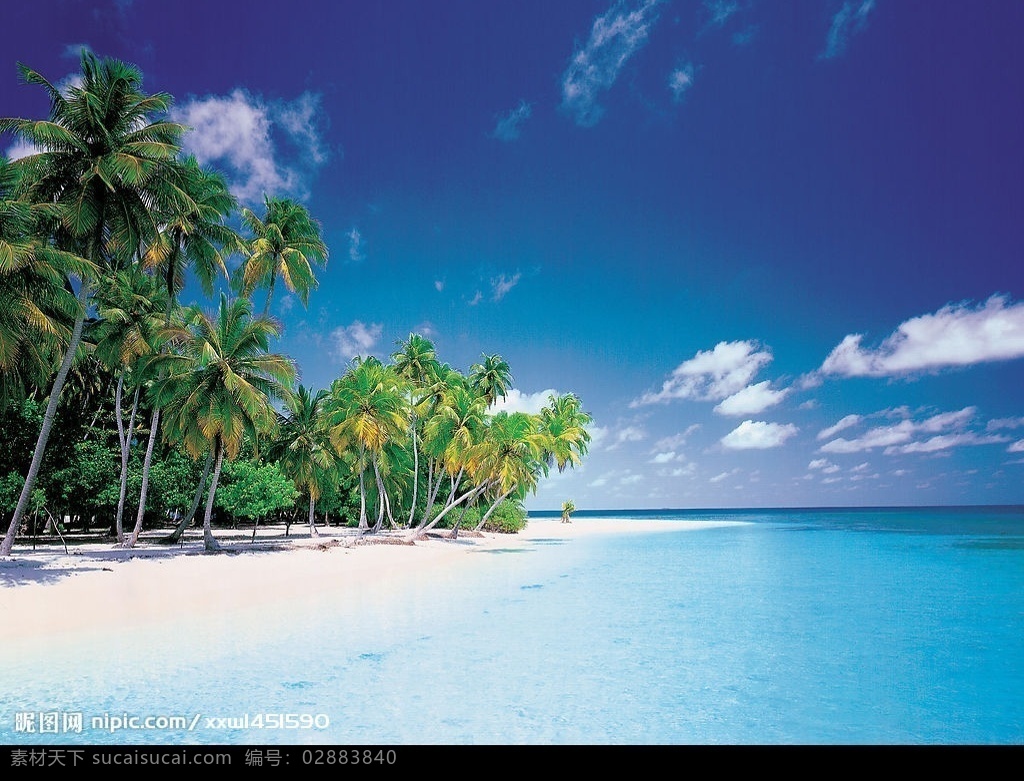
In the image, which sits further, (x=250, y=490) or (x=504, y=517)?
(x=504, y=517)

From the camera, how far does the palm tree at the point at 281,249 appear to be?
24.1 meters

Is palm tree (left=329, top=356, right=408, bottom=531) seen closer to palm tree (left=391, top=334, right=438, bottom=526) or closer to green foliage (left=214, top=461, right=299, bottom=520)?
green foliage (left=214, top=461, right=299, bottom=520)

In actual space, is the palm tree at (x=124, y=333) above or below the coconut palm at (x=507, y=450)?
above

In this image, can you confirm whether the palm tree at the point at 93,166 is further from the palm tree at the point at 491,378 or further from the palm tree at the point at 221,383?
the palm tree at the point at 491,378

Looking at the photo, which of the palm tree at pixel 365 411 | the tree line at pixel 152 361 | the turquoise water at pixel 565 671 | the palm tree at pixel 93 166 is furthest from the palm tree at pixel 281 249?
the turquoise water at pixel 565 671

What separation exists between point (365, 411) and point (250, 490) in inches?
218

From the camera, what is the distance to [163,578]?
13656 millimetres

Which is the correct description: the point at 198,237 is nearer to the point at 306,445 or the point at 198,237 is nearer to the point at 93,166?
the point at 93,166

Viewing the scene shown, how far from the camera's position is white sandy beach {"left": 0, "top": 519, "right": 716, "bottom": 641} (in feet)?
32.3

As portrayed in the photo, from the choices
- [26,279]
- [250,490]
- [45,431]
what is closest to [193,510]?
[250,490]

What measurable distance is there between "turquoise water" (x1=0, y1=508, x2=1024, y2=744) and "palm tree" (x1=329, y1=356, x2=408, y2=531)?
11.6 m

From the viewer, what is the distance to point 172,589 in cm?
1256

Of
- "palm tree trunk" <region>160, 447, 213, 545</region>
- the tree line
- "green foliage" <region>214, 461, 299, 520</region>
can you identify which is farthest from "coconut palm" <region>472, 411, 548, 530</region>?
"palm tree trunk" <region>160, 447, 213, 545</region>

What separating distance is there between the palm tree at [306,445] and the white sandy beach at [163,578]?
6529mm
